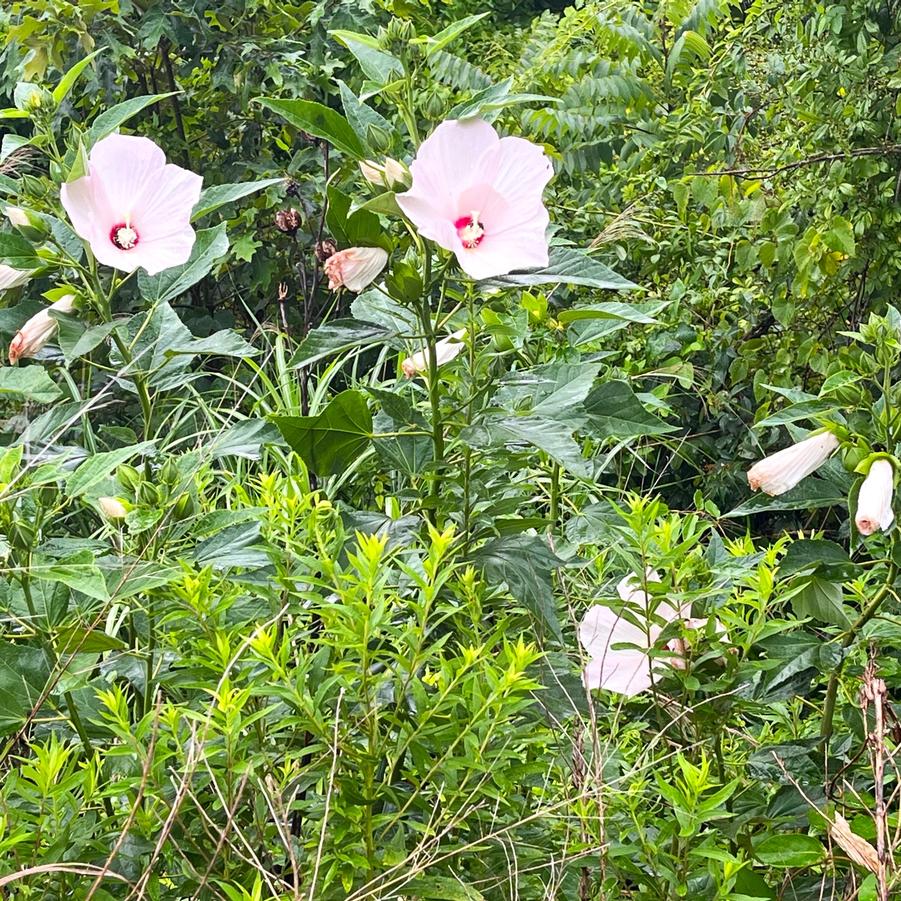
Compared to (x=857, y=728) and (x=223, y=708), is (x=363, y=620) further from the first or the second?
(x=857, y=728)

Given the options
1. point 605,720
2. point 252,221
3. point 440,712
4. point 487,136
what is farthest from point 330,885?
point 252,221

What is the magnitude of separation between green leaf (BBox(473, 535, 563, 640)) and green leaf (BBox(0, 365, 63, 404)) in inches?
17.6

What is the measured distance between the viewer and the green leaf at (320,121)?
3.44 ft

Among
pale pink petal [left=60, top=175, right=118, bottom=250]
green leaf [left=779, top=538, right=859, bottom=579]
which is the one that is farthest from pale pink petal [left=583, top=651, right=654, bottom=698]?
pale pink petal [left=60, top=175, right=118, bottom=250]

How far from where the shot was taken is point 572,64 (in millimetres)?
3357

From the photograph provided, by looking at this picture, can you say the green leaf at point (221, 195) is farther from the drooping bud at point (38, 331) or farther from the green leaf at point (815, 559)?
the green leaf at point (815, 559)

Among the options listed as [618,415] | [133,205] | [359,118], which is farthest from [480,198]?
[133,205]

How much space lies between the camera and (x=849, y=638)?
1.10 m

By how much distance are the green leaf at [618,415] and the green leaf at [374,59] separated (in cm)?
37

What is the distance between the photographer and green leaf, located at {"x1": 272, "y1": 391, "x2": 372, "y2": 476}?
1.08 m

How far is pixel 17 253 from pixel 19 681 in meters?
0.43

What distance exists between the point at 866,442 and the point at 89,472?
69 centimetres

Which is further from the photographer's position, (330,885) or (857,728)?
(857,728)

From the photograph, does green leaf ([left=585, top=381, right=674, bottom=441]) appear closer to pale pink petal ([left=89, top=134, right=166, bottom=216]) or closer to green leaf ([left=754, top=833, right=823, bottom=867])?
green leaf ([left=754, top=833, right=823, bottom=867])
